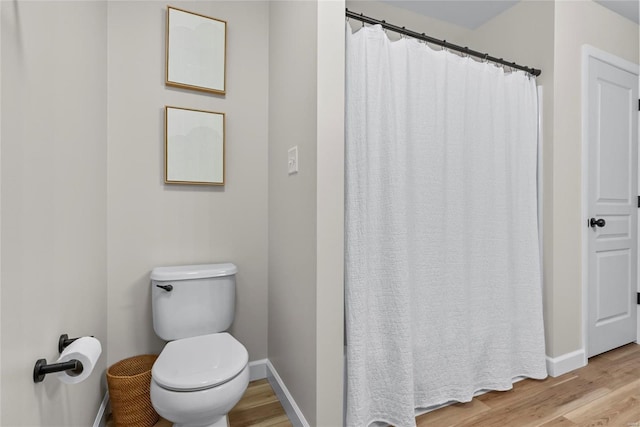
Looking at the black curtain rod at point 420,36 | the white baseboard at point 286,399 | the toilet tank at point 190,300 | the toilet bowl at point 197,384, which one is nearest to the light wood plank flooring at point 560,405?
the white baseboard at point 286,399

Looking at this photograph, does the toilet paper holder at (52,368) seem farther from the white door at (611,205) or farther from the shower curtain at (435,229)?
the white door at (611,205)

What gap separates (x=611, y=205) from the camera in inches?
90.0

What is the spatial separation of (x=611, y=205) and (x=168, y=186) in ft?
9.76

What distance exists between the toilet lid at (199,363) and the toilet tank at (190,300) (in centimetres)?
9

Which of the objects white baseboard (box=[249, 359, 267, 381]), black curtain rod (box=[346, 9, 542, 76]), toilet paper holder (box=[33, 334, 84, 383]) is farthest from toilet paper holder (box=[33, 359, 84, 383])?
black curtain rod (box=[346, 9, 542, 76])

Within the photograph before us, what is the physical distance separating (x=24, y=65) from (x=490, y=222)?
203cm

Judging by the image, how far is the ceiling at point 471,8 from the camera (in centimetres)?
225

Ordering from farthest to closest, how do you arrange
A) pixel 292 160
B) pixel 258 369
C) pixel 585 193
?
pixel 585 193 → pixel 258 369 → pixel 292 160

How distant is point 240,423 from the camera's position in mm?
1575

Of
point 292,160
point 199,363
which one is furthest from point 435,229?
point 199,363

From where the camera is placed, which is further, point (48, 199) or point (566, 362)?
point (566, 362)

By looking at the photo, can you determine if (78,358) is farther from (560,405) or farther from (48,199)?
(560,405)

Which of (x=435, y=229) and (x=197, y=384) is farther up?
(x=435, y=229)

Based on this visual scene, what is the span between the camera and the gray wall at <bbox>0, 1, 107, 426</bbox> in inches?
28.7
